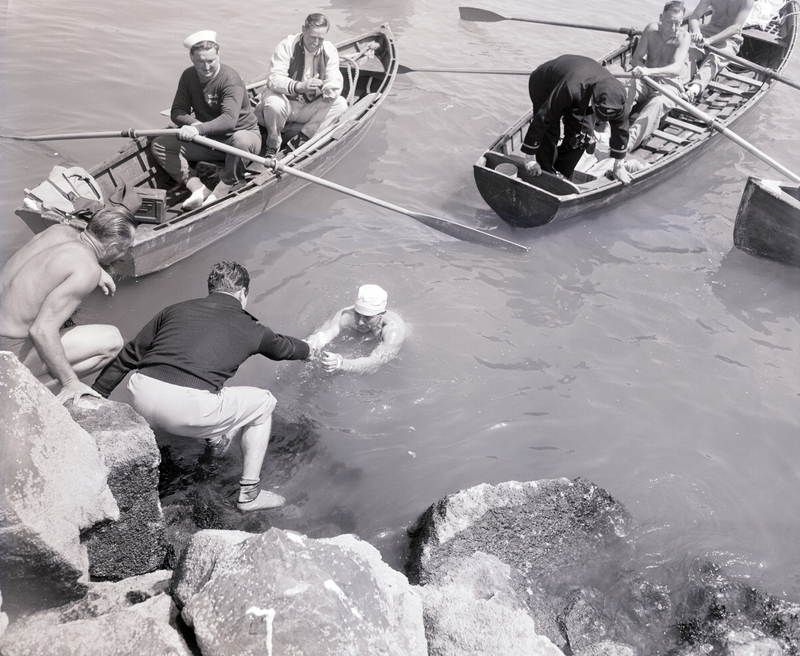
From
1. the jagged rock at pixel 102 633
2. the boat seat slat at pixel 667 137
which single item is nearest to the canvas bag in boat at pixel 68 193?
the jagged rock at pixel 102 633

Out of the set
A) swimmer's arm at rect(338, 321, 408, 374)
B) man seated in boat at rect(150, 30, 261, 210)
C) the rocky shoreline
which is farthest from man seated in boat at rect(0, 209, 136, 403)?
man seated in boat at rect(150, 30, 261, 210)

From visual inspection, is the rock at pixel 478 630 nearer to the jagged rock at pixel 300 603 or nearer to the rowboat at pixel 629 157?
the jagged rock at pixel 300 603

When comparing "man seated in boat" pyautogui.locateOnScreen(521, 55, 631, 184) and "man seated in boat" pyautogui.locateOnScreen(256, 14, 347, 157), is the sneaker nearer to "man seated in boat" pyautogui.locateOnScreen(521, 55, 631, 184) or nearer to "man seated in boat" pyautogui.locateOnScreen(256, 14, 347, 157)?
"man seated in boat" pyautogui.locateOnScreen(256, 14, 347, 157)

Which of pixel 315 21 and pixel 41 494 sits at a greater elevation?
pixel 315 21

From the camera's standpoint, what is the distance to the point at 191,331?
13.9 feet

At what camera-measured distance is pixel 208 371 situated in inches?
167

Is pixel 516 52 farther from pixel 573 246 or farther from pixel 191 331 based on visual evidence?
pixel 191 331

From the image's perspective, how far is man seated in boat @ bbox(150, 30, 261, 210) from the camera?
7.38 metres

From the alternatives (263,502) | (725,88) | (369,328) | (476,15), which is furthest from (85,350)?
(476,15)

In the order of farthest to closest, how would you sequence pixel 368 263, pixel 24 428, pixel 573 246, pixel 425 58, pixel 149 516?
pixel 425 58 → pixel 573 246 → pixel 368 263 → pixel 149 516 → pixel 24 428

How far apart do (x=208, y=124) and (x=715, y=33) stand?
32.5ft

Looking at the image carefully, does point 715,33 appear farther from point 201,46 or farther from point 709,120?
point 201,46

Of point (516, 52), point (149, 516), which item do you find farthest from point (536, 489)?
point (516, 52)

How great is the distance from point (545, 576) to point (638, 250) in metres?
5.37
